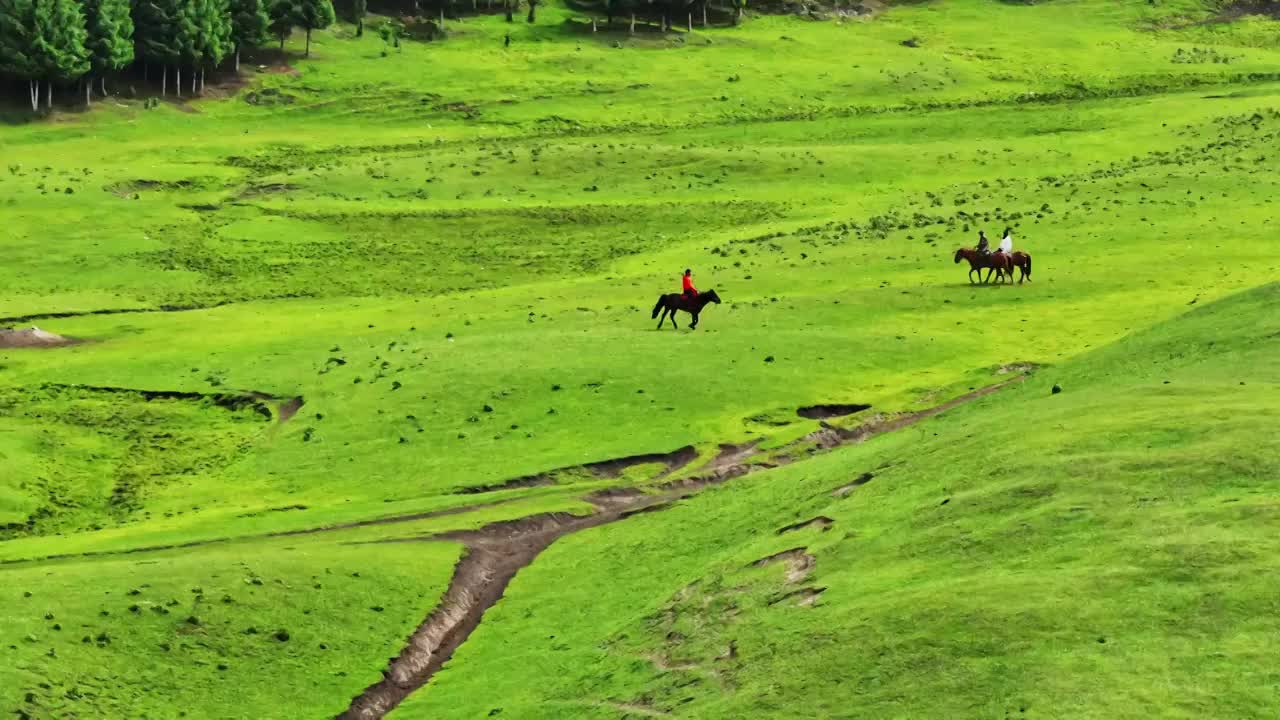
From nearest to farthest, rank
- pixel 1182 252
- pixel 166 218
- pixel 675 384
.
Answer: pixel 675 384, pixel 1182 252, pixel 166 218

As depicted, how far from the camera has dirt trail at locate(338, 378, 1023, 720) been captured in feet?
124

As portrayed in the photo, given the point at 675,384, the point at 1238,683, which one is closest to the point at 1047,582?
the point at 1238,683

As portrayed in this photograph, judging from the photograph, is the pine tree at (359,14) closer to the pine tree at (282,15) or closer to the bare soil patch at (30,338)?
the pine tree at (282,15)

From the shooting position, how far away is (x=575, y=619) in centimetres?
4031

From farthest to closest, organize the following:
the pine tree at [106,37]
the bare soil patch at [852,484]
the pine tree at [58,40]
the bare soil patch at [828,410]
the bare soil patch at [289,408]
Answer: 1. the pine tree at [106,37]
2. the pine tree at [58,40]
3. the bare soil patch at [289,408]
4. the bare soil patch at [828,410]
5. the bare soil patch at [852,484]

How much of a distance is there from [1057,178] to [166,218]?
51.8 m

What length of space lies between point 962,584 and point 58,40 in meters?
107

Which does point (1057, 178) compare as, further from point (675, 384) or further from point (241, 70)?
point (241, 70)

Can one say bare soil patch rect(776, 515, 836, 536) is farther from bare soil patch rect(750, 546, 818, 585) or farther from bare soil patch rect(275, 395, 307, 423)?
bare soil patch rect(275, 395, 307, 423)

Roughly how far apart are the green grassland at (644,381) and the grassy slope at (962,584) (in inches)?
5.1

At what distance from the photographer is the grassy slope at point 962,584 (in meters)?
27.1

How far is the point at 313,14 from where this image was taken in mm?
147375

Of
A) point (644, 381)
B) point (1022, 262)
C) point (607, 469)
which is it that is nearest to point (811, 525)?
point (607, 469)

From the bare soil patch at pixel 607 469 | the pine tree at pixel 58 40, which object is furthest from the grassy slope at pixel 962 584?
the pine tree at pixel 58 40
